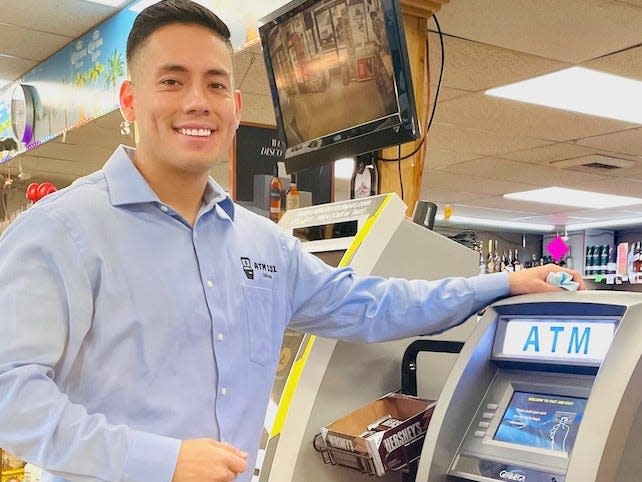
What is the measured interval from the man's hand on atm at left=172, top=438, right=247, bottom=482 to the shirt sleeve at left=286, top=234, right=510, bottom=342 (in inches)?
24.3

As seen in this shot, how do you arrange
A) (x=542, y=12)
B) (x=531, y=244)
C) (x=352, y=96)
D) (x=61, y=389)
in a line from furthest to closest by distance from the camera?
(x=531, y=244)
(x=542, y=12)
(x=352, y=96)
(x=61, y=389)

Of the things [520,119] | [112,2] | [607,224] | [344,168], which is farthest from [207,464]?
[607,224]

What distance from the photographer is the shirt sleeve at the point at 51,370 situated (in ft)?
3.86

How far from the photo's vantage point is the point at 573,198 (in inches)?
364

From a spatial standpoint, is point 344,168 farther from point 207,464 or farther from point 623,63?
Result: point 207,464

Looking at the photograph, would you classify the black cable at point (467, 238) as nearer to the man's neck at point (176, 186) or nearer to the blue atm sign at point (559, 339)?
the blue atm sign at point (559, 339)

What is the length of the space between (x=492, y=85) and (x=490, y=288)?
3.46 meters

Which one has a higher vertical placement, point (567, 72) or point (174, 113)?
point (567, 72)

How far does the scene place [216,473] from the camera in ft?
3.85

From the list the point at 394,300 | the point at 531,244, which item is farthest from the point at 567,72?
the point at 531,244

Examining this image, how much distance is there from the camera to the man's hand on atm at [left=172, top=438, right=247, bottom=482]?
1.18 m

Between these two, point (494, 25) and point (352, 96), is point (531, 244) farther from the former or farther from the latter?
point (352, 96)

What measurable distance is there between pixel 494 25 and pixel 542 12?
10.4 inches

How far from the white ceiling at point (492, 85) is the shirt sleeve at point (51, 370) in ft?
9.02
